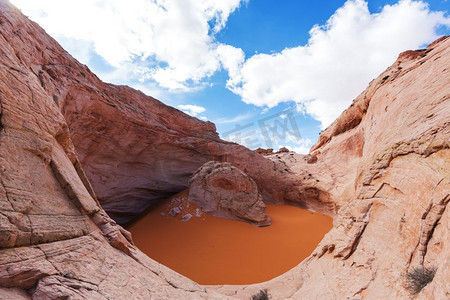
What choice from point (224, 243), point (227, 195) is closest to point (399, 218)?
point (224, 243)

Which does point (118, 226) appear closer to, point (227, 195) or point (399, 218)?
point (399, 218)

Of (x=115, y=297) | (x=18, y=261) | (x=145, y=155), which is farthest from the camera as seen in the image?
(x=145, y=155)

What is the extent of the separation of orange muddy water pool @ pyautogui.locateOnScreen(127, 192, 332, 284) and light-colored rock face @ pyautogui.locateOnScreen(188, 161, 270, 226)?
372 mm

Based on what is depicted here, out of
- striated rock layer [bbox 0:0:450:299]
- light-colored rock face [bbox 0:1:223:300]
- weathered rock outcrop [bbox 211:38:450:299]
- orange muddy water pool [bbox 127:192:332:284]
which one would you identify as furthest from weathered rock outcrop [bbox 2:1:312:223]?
weathered rock outcrop [bbox 211:38:450:299]

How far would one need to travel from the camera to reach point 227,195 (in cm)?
1031

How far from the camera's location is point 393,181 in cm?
402

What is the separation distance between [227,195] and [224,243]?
100 inches

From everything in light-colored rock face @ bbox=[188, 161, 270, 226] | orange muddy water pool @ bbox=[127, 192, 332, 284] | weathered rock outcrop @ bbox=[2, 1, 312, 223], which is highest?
weathered rock outcrop @ bbox=[2, 1, 312, 223]

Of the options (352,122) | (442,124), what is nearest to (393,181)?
(442,124)

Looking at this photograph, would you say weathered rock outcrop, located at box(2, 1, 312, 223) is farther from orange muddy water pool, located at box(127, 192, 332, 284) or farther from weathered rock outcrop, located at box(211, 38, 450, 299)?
weathered rock outcrop, located at box(211, 38, 450, 299)

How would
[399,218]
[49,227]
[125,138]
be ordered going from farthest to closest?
1. [125,138]
2. [399,218]
3. [49,227]

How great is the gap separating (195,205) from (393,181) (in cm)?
824

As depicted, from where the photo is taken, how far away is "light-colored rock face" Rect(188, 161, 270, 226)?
10016 millimetres

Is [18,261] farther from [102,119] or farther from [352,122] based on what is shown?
[352,122]
